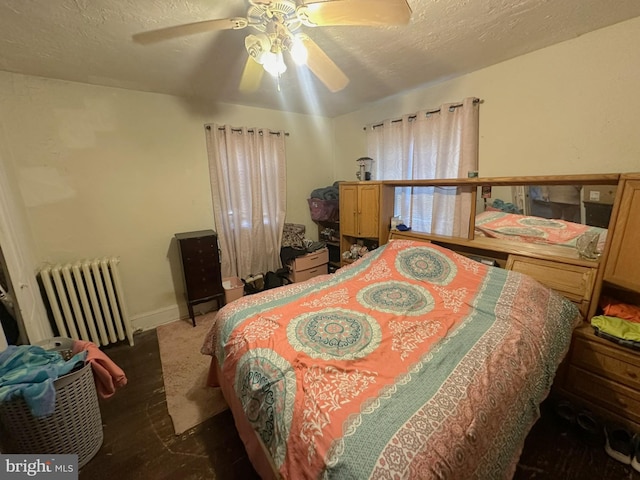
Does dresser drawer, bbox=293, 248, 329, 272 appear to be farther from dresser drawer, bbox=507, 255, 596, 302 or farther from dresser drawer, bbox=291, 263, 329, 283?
dresser drawer, bbox=507, 255, 596, 302

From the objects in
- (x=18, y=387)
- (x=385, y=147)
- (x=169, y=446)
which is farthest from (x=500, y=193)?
(x=18, y=387)

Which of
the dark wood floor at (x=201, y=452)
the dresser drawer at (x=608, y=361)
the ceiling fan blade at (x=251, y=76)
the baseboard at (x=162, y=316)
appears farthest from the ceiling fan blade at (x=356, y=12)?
the baseboard at (x=162, y=316)

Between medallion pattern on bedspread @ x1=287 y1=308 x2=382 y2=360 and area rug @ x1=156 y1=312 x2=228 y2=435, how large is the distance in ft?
3.10

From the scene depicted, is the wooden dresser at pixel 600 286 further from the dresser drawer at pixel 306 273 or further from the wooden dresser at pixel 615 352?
the dresser drawer at pixel 306 273

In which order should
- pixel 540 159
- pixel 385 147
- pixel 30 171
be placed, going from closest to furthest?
pixel 540 159 → pixel 30 171 → pixel 385 147

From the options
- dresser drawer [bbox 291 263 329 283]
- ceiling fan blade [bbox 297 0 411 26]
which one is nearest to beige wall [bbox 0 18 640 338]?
dresser drawer [bbox 291 263 329 283]

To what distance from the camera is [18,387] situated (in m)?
1.16

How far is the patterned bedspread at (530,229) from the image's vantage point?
1852 millimetres

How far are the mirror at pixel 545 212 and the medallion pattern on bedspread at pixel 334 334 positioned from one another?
5.02 feet

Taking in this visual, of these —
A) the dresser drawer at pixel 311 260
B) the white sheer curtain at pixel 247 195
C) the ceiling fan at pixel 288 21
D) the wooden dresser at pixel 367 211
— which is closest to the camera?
the ceiling fan at pixel 288 21

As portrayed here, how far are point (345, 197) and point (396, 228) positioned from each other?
692mm

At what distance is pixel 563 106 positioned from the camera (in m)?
1.78

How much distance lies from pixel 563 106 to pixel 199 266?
10.9ft

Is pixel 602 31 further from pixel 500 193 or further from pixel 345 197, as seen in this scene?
pixel 345 197
